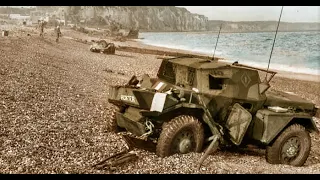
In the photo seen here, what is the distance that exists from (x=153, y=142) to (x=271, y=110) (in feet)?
10.4

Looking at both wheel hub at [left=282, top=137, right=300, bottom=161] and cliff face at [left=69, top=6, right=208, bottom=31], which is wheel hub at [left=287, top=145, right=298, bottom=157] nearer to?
wheel hub at [left=282, top=137, right=300, bottom=161]

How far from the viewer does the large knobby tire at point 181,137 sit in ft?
27.5

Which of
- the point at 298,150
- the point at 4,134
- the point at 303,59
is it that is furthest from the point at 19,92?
the point at 303,59

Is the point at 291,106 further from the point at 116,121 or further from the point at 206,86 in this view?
the point at 116,121

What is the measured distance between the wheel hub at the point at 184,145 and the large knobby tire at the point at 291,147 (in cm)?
231

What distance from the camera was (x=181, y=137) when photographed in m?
8.67

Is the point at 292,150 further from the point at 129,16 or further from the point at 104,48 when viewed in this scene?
the point at 129,16

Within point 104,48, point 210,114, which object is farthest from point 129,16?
point 210,114

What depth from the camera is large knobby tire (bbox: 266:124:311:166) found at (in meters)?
9.57

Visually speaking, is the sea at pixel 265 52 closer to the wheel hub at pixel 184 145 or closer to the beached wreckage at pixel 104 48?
the wheel hub at pixel 184 145

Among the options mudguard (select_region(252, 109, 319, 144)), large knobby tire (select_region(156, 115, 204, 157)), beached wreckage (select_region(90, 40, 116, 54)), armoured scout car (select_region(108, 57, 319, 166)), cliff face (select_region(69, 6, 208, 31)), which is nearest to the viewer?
large knobby tire (select_region(156, 115, 204, 157))

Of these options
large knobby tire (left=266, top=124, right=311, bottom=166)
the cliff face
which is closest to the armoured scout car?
large knobby tire (left=266, top=124, right=311, bottom=166)

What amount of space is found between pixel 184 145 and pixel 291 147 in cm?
314

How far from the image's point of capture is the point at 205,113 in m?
8.96
